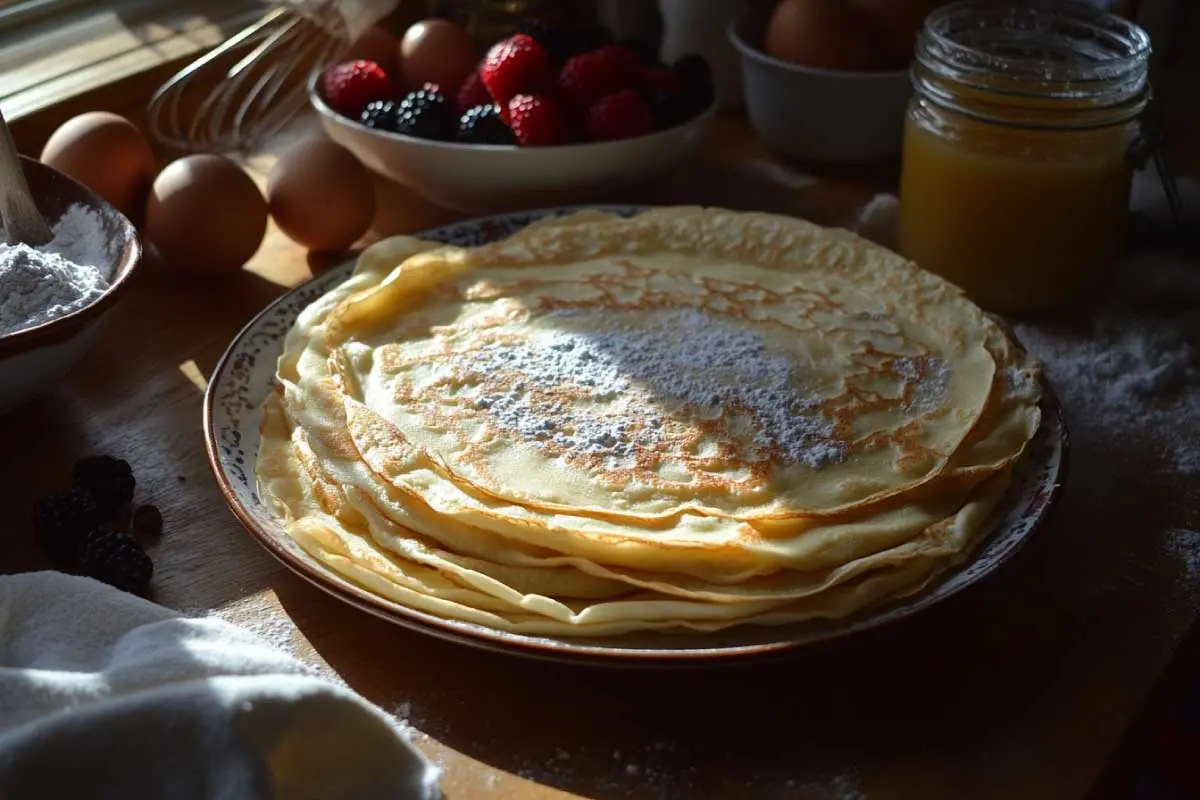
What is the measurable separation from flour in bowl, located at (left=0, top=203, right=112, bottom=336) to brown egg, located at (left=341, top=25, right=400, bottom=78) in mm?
627

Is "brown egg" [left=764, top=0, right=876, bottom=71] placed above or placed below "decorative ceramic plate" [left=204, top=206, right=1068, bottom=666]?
above

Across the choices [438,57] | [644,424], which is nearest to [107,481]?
[644,424]

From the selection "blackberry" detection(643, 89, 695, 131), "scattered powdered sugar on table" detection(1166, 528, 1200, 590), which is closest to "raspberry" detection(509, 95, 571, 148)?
"blackberry" detection(643, 89, 695, 131)

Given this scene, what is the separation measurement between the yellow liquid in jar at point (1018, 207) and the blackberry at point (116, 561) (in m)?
0.94

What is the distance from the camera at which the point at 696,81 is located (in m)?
1.59

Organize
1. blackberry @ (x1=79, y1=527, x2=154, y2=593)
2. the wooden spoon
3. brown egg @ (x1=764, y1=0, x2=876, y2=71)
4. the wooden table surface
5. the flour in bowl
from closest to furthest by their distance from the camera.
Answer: the wooden table surface → blackberry @ (x1=79, y1=527, x2=154, y2=593) → the flour in bowl → the wooden spoon → brown egg @ (x1=764, y1=0, x2=876, y2=71)

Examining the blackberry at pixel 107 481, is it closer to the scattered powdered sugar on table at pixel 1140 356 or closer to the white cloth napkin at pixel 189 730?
the white cloth napkin at pixel 189 730

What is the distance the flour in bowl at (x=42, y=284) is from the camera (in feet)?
3.45

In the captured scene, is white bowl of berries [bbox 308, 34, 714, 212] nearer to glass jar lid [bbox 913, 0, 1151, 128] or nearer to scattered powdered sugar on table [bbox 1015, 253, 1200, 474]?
glass jar lid [bbox 913, 0, 1151, 128]

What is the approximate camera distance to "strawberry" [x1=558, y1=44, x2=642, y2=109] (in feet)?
4.96

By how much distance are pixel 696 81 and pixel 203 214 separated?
2.19 feet

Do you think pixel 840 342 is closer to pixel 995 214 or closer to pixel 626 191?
pixel 995 214

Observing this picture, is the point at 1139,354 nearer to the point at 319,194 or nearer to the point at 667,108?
the point at 667,108

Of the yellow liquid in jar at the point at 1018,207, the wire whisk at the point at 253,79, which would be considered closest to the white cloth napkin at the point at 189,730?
the yellow liquid in jar at the point at 1018,207
